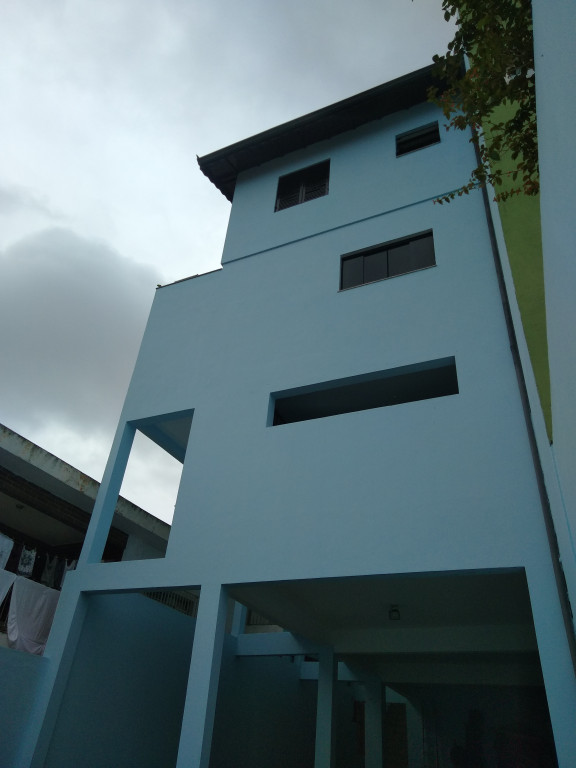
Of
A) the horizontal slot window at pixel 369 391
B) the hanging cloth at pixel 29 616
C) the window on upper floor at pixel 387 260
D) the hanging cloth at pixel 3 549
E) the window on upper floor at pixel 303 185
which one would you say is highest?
the window on upper floor at pixel 303 185

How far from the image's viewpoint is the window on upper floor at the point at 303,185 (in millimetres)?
11922

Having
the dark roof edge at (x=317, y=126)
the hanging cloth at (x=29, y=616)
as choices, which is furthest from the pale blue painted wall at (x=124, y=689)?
the dark roof edge at (x=317, y=126)

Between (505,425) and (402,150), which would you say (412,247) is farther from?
(505,425)

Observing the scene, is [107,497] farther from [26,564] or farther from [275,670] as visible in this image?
[275,670]

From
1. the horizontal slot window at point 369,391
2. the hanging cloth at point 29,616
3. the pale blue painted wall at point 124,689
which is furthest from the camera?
the horizontal slot window at point 369,391

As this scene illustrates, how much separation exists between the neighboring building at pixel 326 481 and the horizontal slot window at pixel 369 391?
2.1 inches

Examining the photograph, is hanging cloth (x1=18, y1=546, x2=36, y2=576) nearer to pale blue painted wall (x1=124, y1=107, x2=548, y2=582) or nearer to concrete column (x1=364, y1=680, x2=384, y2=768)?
pale blue painted wall (x1=124, y1=107, x2=548, y2=582)

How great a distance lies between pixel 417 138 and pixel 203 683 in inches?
428

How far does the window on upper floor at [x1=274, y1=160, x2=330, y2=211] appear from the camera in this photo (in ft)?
39.1

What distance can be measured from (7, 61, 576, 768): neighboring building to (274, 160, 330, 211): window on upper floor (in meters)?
0.05

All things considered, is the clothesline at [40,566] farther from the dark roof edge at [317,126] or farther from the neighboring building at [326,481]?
the dark roof edge at [317,126]

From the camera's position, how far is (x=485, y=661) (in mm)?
10875

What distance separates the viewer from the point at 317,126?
1218cm

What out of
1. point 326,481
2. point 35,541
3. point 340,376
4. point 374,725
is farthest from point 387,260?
point 35,541
